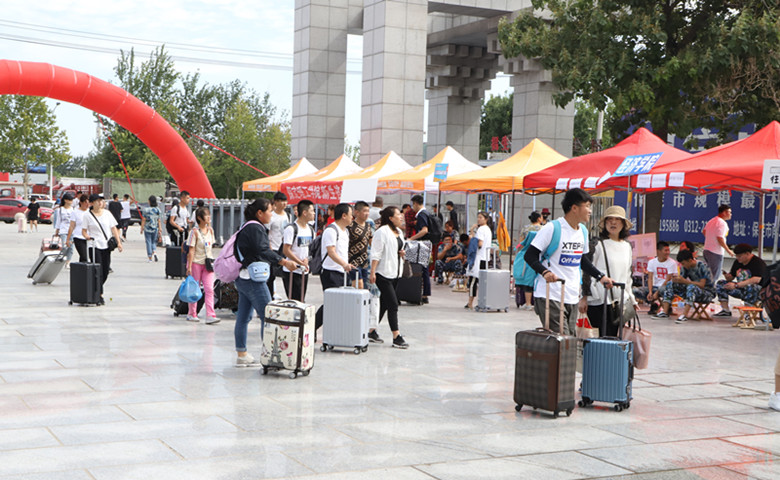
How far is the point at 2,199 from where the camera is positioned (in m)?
→ 50.2

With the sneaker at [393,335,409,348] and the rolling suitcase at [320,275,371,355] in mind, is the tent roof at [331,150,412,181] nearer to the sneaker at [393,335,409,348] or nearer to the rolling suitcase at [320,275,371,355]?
the sneaker at [393,335,409,348]

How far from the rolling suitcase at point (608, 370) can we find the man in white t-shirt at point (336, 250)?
343 cm

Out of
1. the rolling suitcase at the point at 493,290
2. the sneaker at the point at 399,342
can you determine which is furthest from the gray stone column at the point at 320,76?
the sneaker at the point at 399,342

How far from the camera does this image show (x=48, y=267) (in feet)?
52.9

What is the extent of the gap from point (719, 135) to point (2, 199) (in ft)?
140

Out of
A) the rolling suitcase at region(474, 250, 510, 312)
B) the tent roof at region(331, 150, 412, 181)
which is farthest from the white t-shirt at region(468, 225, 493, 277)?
the tent roof at region(331, 150, 412, 181)

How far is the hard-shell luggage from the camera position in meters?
16.1

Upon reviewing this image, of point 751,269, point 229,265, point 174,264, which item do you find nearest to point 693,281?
point 751,269

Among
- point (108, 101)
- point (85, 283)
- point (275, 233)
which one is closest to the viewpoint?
point (275, 233)

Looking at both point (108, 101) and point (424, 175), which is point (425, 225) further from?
point (108, 101)

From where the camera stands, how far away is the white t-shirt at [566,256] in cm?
731

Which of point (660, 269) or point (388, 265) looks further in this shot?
point (660, 269)

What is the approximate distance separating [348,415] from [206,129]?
6182 cm

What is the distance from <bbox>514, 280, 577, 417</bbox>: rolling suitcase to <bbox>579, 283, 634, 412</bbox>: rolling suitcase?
0.37 meters
